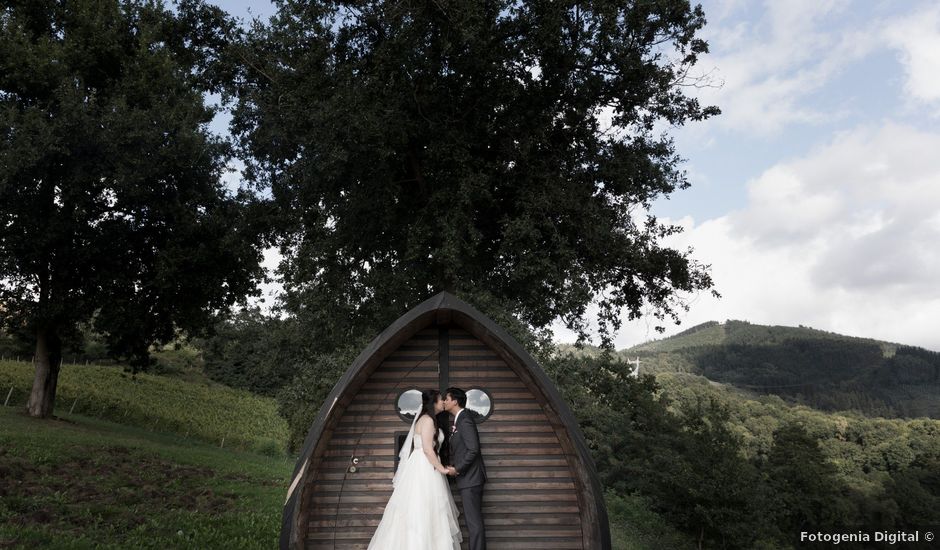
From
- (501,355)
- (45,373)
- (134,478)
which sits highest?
(45,373)

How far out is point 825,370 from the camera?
9756 centimetres

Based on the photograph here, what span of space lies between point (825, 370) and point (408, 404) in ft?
347

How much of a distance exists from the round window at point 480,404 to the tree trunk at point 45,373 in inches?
732

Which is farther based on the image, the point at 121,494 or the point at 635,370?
the point at 635,370

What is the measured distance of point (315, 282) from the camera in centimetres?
1677

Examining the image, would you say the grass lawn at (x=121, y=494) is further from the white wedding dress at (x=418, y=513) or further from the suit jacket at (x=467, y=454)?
the suit jacket at (x=467, y=454)

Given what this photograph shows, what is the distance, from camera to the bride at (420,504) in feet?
20.9

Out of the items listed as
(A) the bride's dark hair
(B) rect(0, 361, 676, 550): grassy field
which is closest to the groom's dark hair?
(A) the bride's dark hair

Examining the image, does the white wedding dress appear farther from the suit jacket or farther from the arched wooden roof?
the arched wooden roof

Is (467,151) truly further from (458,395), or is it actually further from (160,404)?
(160,404)

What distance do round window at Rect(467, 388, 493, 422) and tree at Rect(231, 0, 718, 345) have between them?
24.7ft

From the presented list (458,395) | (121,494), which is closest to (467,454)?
(458,395)

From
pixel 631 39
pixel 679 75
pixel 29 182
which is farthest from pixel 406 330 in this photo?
pixel 29 182

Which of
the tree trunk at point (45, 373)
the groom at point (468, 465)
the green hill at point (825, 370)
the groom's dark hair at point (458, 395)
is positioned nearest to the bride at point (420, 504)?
the groom at point (468, 465)
